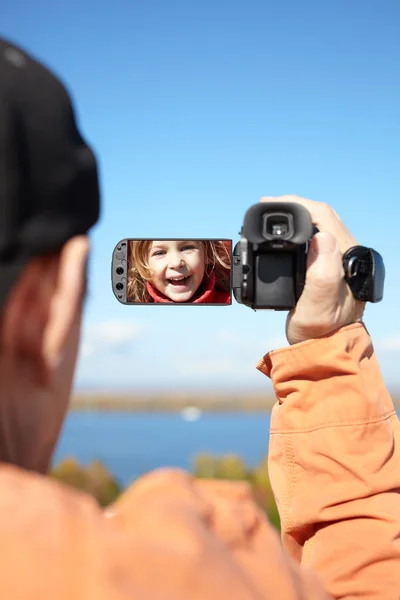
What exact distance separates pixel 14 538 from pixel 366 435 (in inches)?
32.5

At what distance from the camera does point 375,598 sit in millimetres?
1359

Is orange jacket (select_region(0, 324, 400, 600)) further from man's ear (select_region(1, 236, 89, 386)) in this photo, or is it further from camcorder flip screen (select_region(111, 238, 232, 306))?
camcorder flip screen (select_region(111, 238, 232, 306))

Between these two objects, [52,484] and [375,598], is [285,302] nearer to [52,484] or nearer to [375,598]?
[375,598]

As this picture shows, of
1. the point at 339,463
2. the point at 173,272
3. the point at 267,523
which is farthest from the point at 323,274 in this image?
the point at 173,272

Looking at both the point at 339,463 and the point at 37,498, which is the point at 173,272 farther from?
the point at 37,498

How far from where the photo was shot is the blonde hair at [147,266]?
2.10 m

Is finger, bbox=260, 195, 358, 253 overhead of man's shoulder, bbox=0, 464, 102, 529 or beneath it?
overhead

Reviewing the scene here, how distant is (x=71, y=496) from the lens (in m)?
0.88

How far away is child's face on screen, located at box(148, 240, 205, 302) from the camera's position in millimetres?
2172

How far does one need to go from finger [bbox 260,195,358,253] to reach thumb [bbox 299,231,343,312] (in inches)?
1.8

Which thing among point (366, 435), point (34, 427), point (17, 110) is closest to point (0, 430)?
point (34, 427)

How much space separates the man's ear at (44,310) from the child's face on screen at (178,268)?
3.83 feet

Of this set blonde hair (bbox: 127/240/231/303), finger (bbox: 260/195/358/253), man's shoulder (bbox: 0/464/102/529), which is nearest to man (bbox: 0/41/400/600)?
man's shoulder (bbox: 0/464/102/529)

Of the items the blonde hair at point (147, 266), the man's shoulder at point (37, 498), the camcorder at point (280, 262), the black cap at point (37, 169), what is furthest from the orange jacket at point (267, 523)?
the blonde hair at point (147, 266)
